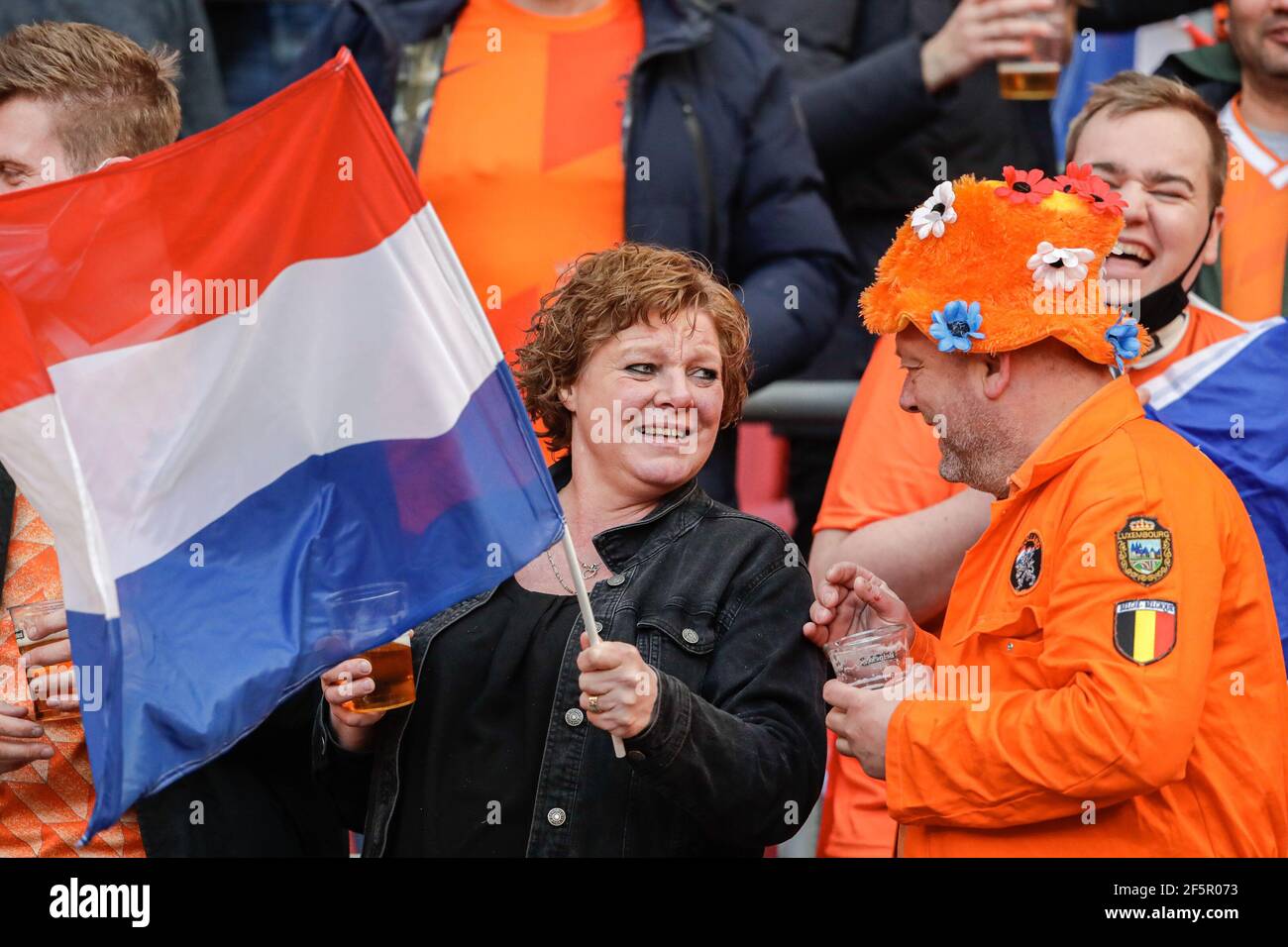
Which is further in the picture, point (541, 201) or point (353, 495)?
point (541, 201)

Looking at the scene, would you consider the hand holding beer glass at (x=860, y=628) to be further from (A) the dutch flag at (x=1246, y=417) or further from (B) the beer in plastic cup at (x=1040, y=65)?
(B) the beer in plastic cup at (x=1040, y=65)

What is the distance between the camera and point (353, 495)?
3.81 m

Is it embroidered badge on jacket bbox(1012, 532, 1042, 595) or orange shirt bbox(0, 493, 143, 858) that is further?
orange shirt bbox(0, 493, 143, 858)

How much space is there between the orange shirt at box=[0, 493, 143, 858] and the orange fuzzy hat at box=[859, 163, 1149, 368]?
1811 mm

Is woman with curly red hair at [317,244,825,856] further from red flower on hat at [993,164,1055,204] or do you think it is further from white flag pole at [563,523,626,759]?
red flower on hat at [993,164,1055,204]

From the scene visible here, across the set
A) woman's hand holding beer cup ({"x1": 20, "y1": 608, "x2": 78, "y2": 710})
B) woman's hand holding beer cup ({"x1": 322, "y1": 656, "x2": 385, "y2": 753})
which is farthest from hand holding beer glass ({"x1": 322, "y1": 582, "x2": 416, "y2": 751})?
woman's hand holding beer cup ({"x1": 20, "y1": 608, "x2": 78, "y2": 710})

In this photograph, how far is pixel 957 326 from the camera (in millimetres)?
3912

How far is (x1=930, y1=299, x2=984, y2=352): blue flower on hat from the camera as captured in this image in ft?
12.8

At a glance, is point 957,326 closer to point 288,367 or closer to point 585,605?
point 585,605

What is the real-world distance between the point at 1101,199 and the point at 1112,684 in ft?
3.57

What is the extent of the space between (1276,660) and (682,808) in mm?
1122

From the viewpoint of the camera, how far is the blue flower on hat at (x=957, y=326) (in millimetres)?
3891
